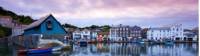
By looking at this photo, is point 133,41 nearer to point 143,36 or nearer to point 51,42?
point 143,36

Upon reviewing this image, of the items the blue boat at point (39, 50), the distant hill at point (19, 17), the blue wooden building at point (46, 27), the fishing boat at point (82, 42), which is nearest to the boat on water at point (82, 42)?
the fishing boat at point (82, 42)

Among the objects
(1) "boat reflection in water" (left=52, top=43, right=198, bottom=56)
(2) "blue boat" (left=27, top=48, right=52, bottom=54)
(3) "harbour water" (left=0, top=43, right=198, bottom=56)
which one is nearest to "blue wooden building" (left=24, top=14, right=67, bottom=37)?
(2) "blue boat" (left=27, top=48, right=52, bottom=54)

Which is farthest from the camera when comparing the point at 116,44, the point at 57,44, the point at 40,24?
the point at 116,44

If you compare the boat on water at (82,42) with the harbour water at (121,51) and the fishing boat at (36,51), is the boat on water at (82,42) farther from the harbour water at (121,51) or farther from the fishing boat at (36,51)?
the fishing boat at (36,51)

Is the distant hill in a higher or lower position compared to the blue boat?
higher

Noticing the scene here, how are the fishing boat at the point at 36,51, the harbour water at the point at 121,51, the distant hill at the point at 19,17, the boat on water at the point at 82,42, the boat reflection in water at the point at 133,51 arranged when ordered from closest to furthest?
the distant hill at the point at 19,17 < the fishing boat at the point at 36,51 < the harbour water at the point at 121,51 < the boat reflection in water at the point at 133,51 < the boat on water at the point at 82,42

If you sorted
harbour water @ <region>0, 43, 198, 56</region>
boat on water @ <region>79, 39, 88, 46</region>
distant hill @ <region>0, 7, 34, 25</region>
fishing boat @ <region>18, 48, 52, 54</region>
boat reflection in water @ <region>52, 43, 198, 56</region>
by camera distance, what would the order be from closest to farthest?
distant hill @ <region>0, 7, 34, 25</region> → fishing boat @ <region>18, 48, 52, 54</region> → harbour water @ <region>0, 43, 198, 56</region> → boat reflection in water @ <region>52, 43, 198, 56</region> → boat on water @ <region>79, 39, 88, 46</region>

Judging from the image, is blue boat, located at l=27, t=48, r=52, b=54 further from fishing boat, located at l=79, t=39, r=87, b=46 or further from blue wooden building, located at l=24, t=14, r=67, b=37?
fishing boat, located at l=79, t=39, r=87, b=46

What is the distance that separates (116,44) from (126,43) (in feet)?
3.77

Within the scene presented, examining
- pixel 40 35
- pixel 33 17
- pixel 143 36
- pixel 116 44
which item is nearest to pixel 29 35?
pixel 40 35

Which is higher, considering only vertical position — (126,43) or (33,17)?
(33,17)

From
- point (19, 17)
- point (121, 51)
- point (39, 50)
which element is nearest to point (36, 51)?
point (39, 50)

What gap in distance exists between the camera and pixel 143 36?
15.0 meters

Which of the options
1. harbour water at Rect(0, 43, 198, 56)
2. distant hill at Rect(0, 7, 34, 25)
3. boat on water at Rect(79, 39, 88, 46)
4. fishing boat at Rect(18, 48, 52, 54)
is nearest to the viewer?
distant hill at Rect(0, 7, 34, 25)
